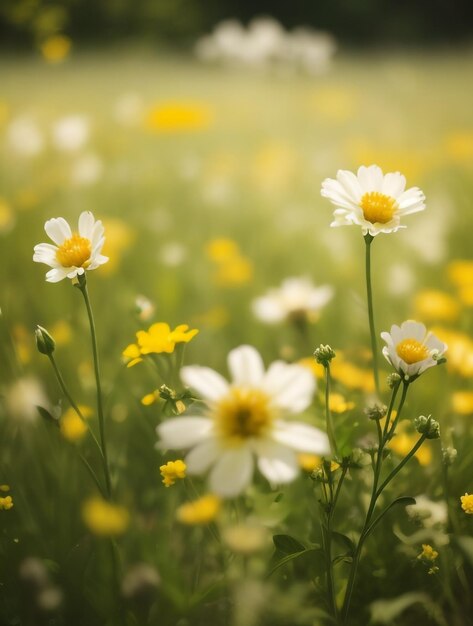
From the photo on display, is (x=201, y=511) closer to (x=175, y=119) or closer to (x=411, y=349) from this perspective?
(x=411, y=349)

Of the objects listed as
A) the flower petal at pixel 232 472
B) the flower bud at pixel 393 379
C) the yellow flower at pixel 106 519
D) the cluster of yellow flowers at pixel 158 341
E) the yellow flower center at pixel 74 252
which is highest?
the yellow flower center at pixel 74 252

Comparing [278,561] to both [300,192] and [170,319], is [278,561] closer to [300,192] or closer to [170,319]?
[170,319]

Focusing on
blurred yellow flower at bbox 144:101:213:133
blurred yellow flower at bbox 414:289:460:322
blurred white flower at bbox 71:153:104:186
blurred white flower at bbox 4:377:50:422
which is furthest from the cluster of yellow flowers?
blurred yellow flower at bbox 144:101:213:133

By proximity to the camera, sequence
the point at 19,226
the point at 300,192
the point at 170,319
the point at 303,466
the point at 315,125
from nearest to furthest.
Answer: the point at 303,466, the point at 170,319, the point at 19,226, the point at 300,192, the point at 315,125

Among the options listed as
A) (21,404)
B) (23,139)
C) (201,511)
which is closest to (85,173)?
(23,139)

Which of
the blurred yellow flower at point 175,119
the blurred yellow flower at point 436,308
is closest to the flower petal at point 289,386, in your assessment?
the blurred yellow flower at point 436,308

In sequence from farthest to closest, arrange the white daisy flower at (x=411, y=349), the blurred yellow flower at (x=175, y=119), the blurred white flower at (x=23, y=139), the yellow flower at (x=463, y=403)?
the blurred yellow flower at (x=175, y=119) < the blurred white flower at (x=23, y=139) < the yellow flower at (x=463, y=403) < the white daisy flower at (x=411, y=349)

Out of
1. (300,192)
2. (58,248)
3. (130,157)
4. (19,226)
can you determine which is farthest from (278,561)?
(130,157)

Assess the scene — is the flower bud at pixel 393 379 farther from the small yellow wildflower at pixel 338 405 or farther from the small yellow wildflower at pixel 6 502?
the small yellow wildflower at pixel 6 502
